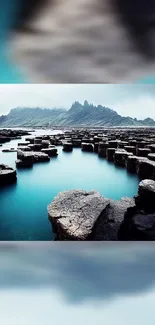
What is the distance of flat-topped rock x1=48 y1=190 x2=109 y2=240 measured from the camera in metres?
2.67

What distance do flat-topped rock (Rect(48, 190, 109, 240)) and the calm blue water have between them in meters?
0.31

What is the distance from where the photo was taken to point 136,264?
236 centimetres

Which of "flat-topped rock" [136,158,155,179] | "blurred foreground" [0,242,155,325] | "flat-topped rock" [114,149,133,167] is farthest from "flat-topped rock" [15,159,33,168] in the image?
"blurred foreground" [0,242,155,325]

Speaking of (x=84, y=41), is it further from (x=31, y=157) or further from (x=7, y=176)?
(x=31, y=157)

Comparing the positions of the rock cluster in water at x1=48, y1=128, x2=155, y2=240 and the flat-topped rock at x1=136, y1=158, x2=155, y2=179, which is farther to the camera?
the flat-topped rock at x1=136, y1=158, x2=155, y2=179

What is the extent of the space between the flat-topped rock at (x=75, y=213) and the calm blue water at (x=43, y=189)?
31 centimetres

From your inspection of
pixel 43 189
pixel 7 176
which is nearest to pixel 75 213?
pixel 43 189

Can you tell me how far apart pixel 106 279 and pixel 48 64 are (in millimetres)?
1983

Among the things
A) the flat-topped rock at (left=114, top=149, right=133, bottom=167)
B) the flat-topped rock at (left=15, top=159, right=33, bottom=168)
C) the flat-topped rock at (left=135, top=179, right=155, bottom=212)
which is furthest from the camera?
the flat-topped rock at (left=114, top=149, right=133, bottom=167)

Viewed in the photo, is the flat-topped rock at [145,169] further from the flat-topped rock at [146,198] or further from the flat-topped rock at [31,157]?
the flat-topped rock at [31,157]

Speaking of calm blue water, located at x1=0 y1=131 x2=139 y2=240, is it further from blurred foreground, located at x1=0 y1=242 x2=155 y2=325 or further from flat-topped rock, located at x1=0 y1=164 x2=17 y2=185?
blurred foreground, located at x1=0 y1=242 x2=155 y2=325

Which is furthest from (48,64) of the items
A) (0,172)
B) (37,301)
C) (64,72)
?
(0,172)

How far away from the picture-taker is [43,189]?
4.21 m

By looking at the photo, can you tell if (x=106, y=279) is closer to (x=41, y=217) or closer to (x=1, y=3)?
(x=41, y=217)
